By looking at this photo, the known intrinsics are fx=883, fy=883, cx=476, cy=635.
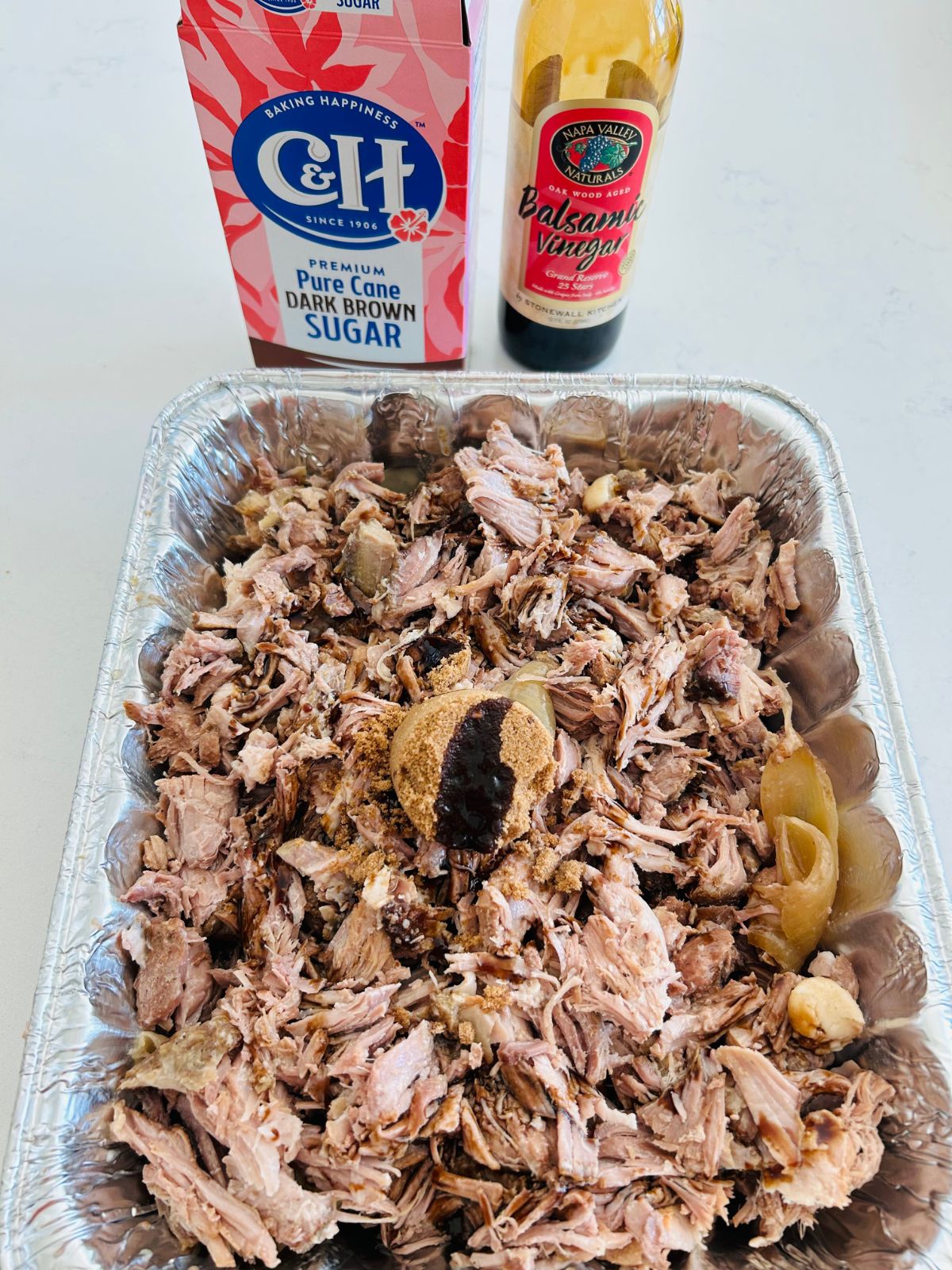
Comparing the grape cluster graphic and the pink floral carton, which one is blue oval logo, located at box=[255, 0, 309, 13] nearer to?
the pink floral carton

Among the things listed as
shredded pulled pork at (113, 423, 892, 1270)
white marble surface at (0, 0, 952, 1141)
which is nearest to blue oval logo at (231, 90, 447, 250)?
shredded pulled pork at (113, 423, 892, 1270)

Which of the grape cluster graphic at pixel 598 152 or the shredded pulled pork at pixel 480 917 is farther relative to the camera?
the grape cluster graphic at pixel 598 152

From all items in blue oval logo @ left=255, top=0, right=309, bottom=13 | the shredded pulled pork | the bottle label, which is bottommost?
the shredded pulled pork

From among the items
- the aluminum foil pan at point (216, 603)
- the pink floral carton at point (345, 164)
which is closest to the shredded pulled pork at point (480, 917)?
the aluminum foil pan at point (216, 603)

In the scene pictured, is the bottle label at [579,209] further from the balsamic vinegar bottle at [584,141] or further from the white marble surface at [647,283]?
the white marble surface at [647,283]

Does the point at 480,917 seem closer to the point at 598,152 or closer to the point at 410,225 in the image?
the point at 410,225

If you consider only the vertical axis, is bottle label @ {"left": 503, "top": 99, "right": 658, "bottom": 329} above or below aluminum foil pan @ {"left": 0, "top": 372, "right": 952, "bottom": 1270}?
above

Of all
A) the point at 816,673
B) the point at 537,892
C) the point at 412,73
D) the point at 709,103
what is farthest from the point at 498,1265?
the point at 709,103
